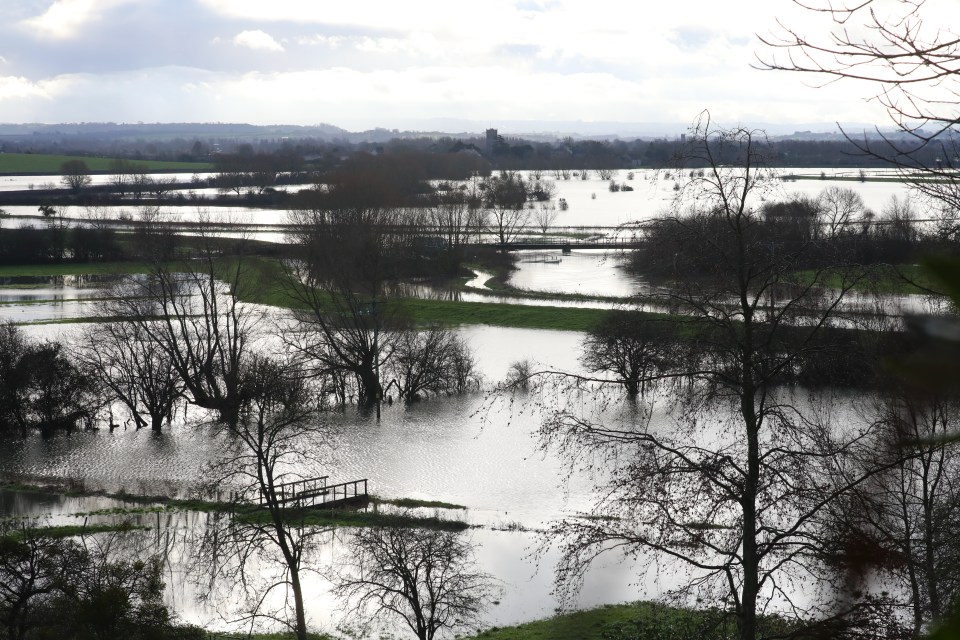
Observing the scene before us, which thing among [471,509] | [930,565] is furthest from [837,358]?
[471,509]

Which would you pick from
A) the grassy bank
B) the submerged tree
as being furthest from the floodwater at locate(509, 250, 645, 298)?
the submerged tree

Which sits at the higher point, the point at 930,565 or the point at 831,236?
the point at 831,236

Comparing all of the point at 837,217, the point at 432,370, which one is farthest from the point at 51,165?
the point at 837,217

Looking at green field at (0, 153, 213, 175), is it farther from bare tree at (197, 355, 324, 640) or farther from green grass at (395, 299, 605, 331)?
bare tree at (197, 355, 324, 640)

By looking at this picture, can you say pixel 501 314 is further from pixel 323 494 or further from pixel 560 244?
pixel 560 244

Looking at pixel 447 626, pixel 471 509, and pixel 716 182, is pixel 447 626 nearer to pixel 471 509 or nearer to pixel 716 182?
pixel 471 509

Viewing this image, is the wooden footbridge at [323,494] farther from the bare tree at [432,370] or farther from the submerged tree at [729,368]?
the submerged tree at [729,368]
